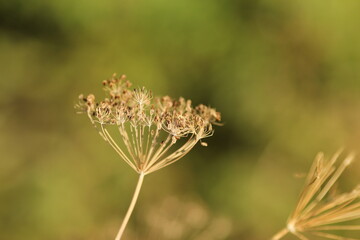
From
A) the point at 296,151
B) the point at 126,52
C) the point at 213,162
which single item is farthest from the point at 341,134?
the point at 126,52

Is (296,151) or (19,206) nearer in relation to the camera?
(19,206)

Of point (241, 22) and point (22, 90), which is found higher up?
point (241, 22)

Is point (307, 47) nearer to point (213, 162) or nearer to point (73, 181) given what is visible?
point (213, 162)

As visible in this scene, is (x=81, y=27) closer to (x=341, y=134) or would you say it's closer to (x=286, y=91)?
(x=286, y=91)

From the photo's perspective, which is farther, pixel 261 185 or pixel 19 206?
pixel 261 185

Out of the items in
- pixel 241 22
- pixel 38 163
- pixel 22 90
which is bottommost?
pixel 38 163

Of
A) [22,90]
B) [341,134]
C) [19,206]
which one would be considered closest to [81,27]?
[22,90]
